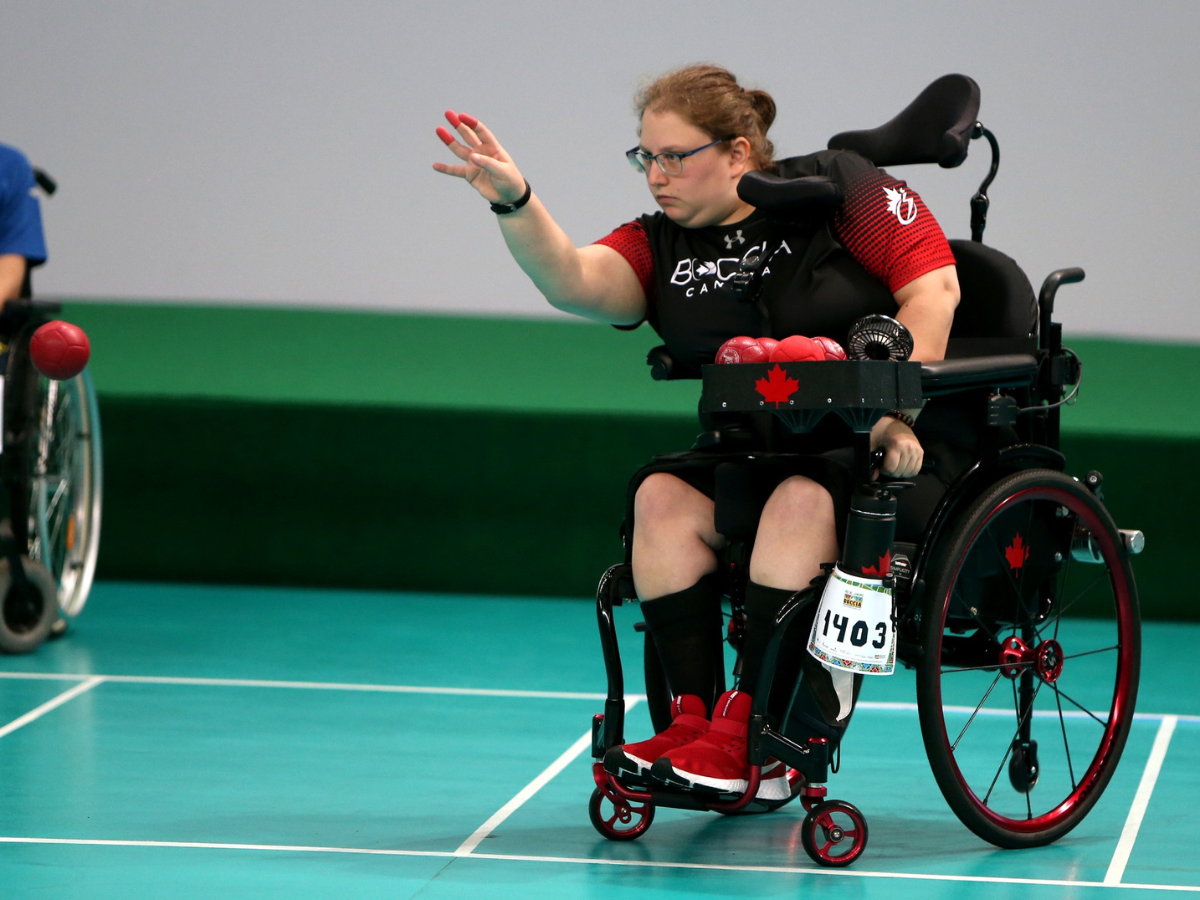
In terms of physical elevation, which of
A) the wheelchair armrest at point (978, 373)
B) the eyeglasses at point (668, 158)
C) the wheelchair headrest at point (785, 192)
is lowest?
the wheelchair armrest at point (978, 373)

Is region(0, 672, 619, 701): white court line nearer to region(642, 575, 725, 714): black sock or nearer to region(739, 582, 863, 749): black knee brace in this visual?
region(642, 575, 725, 714): black sock

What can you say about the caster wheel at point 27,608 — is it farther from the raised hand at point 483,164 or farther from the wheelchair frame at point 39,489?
the raised hand at point 483,164

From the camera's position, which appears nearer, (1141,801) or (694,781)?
(694,781)

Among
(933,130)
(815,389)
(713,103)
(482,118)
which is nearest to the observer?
(815,389)

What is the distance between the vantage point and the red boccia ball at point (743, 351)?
2109 millimetres

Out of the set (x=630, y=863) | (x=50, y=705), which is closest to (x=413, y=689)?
(x=50, y=705)

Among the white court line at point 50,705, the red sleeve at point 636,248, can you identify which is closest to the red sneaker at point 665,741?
the red sleeve at point 636,248

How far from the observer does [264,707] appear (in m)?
3.17

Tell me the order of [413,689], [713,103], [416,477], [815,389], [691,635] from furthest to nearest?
[416,477], [413,689], [713,103], [691,635], [815,389]

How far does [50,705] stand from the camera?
10.3 ft

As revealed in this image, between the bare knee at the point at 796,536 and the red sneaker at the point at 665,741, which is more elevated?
the bare knee at the point at 796,536

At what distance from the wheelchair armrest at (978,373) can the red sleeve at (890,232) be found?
0.49 ft

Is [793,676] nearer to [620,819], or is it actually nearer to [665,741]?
[665,741]

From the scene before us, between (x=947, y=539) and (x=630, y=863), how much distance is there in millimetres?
575
